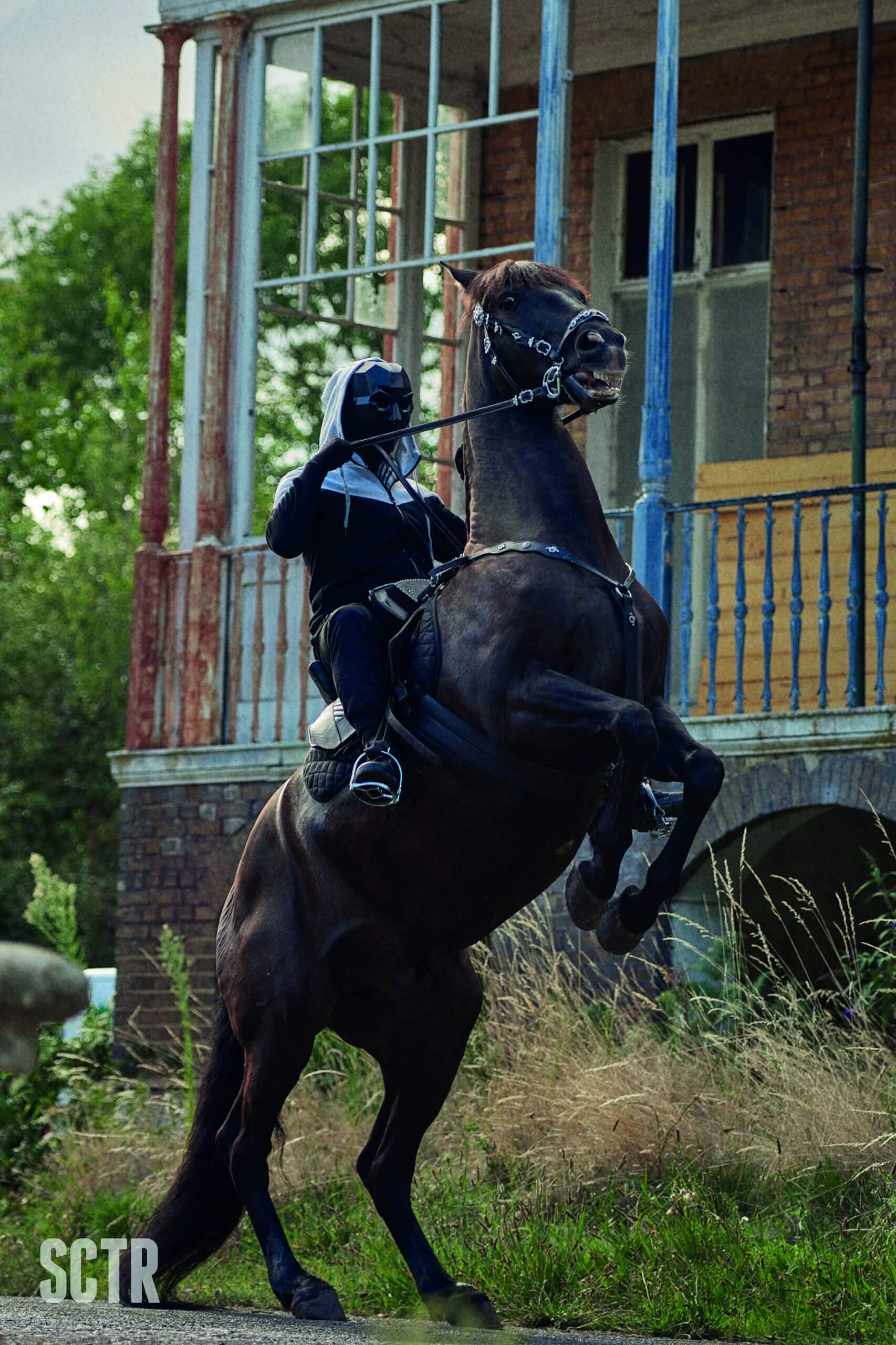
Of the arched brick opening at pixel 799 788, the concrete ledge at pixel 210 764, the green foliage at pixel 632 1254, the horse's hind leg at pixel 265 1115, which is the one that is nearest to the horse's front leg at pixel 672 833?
the horse's hind leg at pixel 265 1115

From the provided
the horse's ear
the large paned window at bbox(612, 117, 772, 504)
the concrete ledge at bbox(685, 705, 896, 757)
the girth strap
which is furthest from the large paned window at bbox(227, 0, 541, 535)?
the girth strap

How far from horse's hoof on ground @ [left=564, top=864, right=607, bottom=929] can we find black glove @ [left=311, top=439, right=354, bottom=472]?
1388 mm

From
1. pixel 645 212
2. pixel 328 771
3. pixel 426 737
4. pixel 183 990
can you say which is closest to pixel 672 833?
pixel 426 737

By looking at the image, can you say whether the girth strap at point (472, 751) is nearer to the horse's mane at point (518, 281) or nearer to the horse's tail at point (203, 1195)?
the horse's mane at point (518, 281)

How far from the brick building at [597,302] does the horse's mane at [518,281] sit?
3.98 m

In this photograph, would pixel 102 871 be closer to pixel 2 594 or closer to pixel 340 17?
pixel 2 594

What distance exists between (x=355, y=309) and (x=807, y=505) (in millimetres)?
3304

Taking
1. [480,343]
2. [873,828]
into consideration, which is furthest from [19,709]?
[480,343]

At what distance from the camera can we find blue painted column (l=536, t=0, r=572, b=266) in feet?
33.6

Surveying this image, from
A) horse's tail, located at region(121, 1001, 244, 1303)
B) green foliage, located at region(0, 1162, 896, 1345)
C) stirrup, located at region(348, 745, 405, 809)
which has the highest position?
stirrup, located at region(348, 745, 405, 809)

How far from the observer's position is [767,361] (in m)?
12.1

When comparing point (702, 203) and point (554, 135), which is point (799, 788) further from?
point (702, 203)

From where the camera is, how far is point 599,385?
5438 millimetres

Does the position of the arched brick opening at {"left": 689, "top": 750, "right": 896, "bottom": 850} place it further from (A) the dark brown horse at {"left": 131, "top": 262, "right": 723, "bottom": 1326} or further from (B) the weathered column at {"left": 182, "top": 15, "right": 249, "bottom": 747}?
(A) the dark brown horse at {"left": 131, "top": 262, "right": 723, "bottom": 1326}
